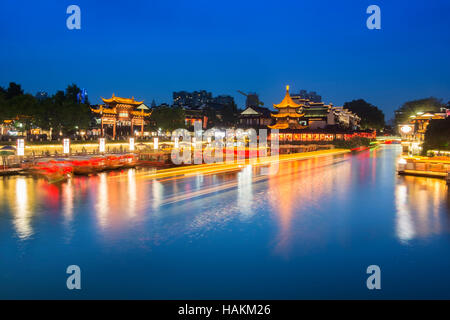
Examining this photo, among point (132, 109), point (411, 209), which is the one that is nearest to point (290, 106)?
point (132, 109)

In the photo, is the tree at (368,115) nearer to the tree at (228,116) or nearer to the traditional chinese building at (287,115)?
the tree at (228,116)

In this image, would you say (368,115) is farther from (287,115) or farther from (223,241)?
(223,241)

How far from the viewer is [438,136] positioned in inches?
1224

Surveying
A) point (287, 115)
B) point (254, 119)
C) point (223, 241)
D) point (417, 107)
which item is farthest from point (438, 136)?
point (417, 107)

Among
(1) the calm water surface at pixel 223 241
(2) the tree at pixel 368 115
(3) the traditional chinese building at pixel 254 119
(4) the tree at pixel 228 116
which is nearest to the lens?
(1) the calm water surface at pixel 223 241

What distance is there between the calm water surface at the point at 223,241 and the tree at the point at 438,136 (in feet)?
45.1

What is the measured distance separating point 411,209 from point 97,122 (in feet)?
259

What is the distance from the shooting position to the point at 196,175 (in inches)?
978

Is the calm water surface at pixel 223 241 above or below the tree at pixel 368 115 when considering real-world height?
below

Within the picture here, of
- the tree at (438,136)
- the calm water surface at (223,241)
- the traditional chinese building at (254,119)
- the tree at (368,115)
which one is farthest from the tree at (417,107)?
the calm water surface at (223,241)

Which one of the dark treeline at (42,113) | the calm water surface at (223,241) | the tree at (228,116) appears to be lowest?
the calm water surface at (223,241)

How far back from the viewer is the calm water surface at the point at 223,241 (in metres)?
7.61

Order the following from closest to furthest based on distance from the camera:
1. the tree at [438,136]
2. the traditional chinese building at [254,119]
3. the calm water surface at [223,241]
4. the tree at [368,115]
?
the calm water surface at [223,241]
the tree at [438,136]
the traditional chinese building at [254,119]
the tree at [368,115]
